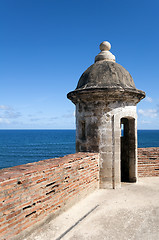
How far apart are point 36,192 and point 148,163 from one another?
5.44 meters

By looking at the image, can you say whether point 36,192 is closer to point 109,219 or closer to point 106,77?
point 109,219

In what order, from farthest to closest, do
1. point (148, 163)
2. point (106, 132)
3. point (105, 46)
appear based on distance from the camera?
point (148, 163), point (105, 46), point (106, 132)

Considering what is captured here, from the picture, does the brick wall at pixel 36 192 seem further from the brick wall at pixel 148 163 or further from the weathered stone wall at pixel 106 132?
the brick wall at pixel 148 163

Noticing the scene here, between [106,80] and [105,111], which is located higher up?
[106,80]

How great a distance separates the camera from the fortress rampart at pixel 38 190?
3277 millimetres

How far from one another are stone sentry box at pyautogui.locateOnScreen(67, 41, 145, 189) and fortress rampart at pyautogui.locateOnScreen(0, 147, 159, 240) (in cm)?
62

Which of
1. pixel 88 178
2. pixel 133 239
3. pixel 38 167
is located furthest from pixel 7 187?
pixel 88 178

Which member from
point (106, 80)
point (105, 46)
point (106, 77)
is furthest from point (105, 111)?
point (105, 46)

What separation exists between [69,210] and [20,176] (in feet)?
5.93

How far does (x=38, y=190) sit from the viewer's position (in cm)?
390

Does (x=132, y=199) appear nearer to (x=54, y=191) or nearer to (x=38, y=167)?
(x=54, y=191)

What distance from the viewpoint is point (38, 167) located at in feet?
13.3

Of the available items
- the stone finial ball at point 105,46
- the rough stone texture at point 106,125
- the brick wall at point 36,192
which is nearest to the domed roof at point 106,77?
the rough stone texture at point 106,125

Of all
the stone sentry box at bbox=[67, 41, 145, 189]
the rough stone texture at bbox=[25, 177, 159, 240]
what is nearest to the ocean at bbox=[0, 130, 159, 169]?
the stone sentry box at bbox=[67, 41, 145, 189]
